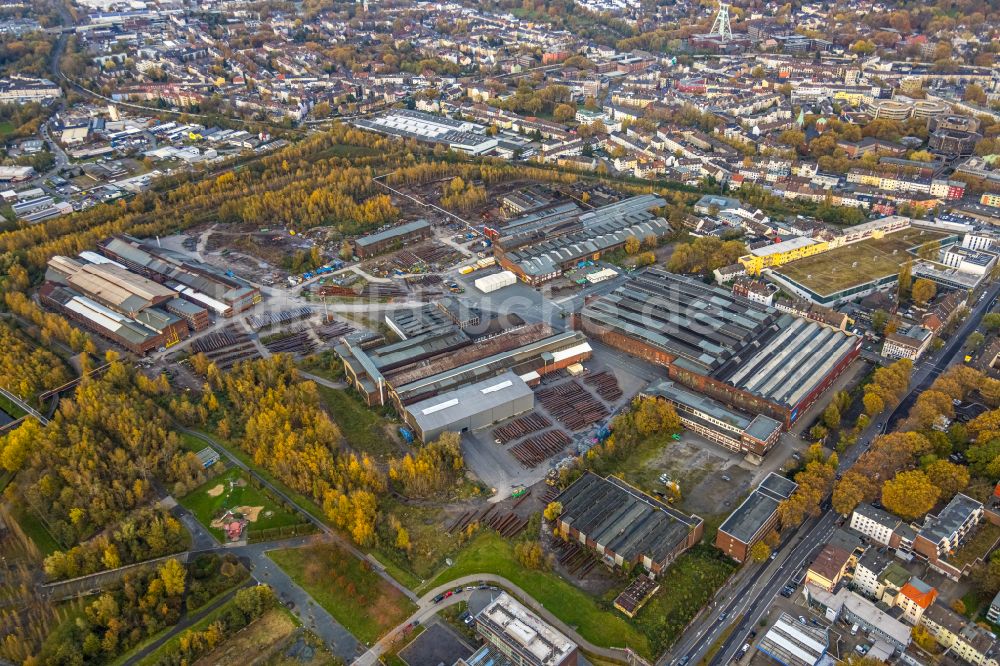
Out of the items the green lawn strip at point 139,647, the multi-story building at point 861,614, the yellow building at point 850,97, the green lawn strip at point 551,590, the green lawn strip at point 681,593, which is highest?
the yellow building at point 850,97

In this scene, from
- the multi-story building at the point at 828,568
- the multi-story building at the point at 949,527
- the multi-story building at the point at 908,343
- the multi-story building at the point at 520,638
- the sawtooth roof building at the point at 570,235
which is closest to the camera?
the multi-story building at the point at 520,638

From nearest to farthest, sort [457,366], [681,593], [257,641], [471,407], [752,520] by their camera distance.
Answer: [257,641], [681,593], [752,520], [471,407], [457,366]

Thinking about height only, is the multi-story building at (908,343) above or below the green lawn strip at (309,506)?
above

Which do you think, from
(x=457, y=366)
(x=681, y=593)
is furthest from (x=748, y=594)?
(x=457, y=366)

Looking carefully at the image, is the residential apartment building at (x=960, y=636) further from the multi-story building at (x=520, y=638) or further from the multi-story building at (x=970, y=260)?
the multi-story building at (x=970, y=260)

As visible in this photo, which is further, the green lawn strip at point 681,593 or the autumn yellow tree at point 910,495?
the autumn yellow tree at point 910,495

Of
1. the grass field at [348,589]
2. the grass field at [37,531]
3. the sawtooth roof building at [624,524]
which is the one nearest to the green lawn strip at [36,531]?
the grass field at [37,531]

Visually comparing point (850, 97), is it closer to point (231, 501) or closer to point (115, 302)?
point (115, 302)

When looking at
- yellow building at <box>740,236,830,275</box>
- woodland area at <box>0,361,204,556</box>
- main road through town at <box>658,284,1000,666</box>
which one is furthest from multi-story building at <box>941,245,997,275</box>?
woodland area at <box>0,361,204,556</box>
